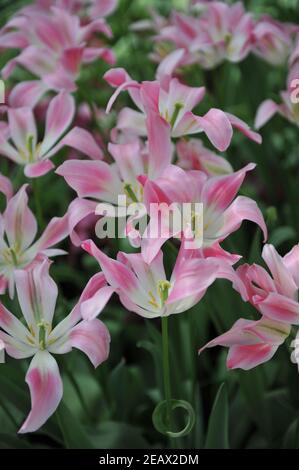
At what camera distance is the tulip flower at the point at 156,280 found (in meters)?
0.40

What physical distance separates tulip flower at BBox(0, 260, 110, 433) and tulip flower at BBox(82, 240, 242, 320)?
2cm

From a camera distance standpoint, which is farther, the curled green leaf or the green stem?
the green stem

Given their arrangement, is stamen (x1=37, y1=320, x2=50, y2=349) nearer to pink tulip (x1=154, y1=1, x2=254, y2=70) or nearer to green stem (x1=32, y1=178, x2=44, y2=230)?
green stem (x1=32, y1=178, x2=44, y2=230)

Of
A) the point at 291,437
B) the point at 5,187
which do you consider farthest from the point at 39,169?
the point at 291,437

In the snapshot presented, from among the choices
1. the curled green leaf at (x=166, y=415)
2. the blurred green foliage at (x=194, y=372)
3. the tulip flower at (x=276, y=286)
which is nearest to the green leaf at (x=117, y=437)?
the blurred green foliage at (x=194, y=372)

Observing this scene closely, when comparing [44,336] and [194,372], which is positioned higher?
[44,336]

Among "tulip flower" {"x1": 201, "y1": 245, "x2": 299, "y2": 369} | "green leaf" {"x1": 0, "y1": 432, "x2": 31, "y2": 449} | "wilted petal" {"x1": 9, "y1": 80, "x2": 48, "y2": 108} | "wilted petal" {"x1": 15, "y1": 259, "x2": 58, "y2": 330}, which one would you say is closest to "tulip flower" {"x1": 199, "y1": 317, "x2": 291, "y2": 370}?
"tulip flower" {"x1": 201, "y1": 245, "x2": 299, "y2": 369}

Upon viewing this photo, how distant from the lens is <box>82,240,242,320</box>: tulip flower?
0.40 metres

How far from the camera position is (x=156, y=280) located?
1.46 feet

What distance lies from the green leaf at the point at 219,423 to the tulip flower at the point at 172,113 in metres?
0.17

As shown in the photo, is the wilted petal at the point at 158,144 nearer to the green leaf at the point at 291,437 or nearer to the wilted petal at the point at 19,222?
the wilted petal at the point at 19,222

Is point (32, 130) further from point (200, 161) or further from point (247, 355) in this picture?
point (247, 355)

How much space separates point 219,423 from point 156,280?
0.13 m
